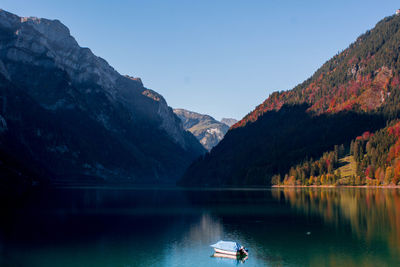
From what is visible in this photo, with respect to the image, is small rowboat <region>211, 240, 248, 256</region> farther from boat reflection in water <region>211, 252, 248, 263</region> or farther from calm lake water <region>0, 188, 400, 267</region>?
calm lake water <region>0, 188, 400, 267</region>

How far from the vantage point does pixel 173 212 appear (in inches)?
4345

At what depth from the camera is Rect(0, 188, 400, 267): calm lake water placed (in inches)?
2103

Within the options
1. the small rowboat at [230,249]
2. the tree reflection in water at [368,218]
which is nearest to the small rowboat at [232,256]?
the small rowboat at [230,249]

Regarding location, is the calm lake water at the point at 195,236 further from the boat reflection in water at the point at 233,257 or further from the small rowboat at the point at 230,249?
the small rowboat at the point at 230,249

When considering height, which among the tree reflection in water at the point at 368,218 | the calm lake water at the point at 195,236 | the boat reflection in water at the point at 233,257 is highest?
the tree reflection in water at the point at 368,218

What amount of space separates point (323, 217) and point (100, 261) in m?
60.3

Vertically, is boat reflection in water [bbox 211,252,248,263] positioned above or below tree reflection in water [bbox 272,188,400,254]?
below

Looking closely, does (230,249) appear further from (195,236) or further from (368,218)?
(368,218)

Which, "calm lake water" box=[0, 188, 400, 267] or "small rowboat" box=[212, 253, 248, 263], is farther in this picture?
"small rowboat" box=[212, 253, 248, 263]

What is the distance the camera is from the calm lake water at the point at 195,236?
5341 cm

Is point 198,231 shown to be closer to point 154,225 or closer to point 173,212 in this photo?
point 154,225

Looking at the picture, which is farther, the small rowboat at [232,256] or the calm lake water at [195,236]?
the small rowboat at [232,256]

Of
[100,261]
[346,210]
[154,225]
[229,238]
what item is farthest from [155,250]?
[346,210]

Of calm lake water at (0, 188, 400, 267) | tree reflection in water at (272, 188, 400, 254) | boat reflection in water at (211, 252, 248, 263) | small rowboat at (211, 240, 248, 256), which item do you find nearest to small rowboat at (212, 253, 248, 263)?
boat reflection in water at (211, 252, 248, 263)
